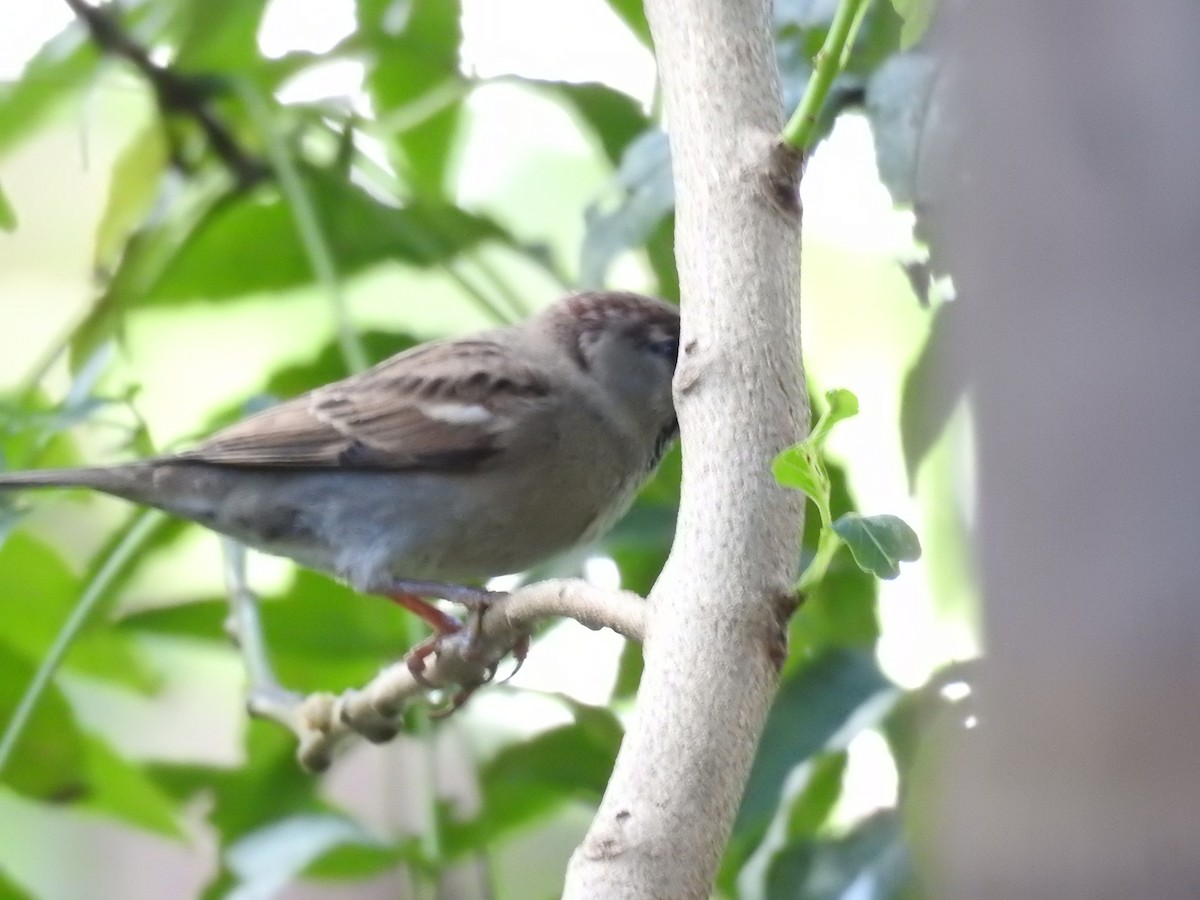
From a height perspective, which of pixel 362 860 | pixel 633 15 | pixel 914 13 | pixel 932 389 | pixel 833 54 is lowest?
pixel 362 860

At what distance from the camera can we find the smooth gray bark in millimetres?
696

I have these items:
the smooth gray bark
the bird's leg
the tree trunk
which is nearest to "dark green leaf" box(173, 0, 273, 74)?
the bird's leg

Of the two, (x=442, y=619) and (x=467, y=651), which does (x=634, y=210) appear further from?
(x=442, y=619)

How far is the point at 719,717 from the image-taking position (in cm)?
103

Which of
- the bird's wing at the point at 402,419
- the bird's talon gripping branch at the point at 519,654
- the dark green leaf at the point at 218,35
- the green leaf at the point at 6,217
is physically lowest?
the bird's talon gripping branch at the point at 519,654

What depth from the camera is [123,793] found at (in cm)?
227

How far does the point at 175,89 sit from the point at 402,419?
2.18 ft

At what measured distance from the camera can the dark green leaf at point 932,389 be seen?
2.96 ft

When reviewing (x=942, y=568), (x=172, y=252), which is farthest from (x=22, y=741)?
(x=942, y=568)

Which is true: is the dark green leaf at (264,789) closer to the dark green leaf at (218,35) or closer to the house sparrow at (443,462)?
the house sparrow at (443,462)

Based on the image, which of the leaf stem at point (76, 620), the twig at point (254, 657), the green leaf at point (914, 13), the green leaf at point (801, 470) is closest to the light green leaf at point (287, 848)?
the twig at point (254, 657)

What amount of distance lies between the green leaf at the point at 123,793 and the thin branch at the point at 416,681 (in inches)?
12.4

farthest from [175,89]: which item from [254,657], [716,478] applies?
[716,478]

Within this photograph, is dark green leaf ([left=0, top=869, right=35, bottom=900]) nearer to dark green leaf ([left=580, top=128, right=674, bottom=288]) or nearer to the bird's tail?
the bird's tail
